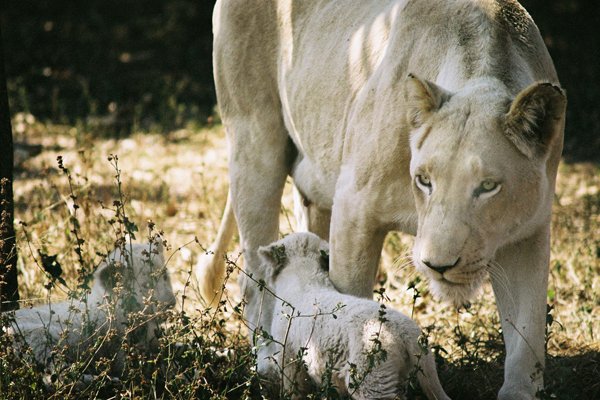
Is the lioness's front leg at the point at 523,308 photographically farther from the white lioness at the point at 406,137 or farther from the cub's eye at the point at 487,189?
the cub's eye at the point at 487,189

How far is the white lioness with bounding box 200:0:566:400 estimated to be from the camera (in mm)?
3508

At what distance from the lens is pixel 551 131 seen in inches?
141

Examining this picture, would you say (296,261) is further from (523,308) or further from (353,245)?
(523,308)

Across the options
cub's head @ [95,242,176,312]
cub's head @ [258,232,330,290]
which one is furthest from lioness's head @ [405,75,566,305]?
A: cub's head @ [95,242,176,312]

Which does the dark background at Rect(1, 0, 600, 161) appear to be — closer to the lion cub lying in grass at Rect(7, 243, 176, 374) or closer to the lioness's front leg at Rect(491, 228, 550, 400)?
the lion cub lying in grass at Rect(7, 243, 176, 374)

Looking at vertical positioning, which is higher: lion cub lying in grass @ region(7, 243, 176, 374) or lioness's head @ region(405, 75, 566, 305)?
lioness's head @ region(405, 75, 566, 305)

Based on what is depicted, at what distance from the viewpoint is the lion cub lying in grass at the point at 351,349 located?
11.8ft

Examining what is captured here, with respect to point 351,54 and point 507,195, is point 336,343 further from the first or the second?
point 351,54

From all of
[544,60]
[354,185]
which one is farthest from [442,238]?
[544,60]

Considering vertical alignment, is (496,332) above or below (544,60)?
below

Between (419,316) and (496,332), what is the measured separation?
692 millimetres

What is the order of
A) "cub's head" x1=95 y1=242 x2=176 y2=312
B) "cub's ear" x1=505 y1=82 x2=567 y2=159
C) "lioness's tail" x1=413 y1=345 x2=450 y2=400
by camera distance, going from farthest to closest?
"cub's head" x1=95 y1=242 x2=176 y2=312 → "lioness's tail" x1=413 y1=345 x2=450 y2=400 → "cub's ear" x1=505 y1=82 x2=567 y2=159

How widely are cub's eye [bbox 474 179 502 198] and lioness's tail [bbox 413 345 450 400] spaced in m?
0.61

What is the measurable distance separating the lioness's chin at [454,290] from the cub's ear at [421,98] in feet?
1.98
